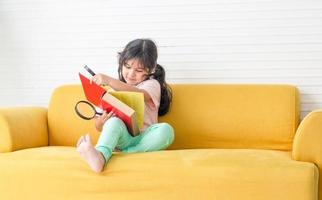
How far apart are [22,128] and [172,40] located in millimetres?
912

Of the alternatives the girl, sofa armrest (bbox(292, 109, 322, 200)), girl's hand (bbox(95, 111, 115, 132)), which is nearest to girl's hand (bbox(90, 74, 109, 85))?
the girl

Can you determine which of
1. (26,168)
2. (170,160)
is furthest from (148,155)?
(26,168)

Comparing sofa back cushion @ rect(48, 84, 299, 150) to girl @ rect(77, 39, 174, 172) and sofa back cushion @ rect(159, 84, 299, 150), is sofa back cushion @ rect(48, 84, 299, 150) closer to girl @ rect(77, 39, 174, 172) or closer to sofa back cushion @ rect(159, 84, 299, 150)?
sofa back cushion @ rect(159, 84, 299, 150)

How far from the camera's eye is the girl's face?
91.4 inches

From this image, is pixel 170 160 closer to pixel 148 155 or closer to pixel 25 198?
pixel 148 155

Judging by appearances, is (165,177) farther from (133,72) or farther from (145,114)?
(133,72)

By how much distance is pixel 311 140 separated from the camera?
69.4 inches

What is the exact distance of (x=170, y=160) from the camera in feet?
5.96

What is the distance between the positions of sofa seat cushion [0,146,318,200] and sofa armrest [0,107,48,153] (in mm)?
216

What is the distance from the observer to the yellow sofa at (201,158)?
1736mm

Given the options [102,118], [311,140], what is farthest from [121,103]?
[311,140]

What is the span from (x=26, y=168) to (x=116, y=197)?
38cm

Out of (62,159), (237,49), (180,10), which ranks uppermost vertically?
(180,10)

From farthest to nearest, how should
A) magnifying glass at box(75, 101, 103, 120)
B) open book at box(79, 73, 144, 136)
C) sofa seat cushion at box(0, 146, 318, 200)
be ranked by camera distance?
magnifying glass at box(75, 101, 103, 120) < open book at box(79, 73, 144, 136) < sofa seat cushion at box(0, 146, 318, 200)
